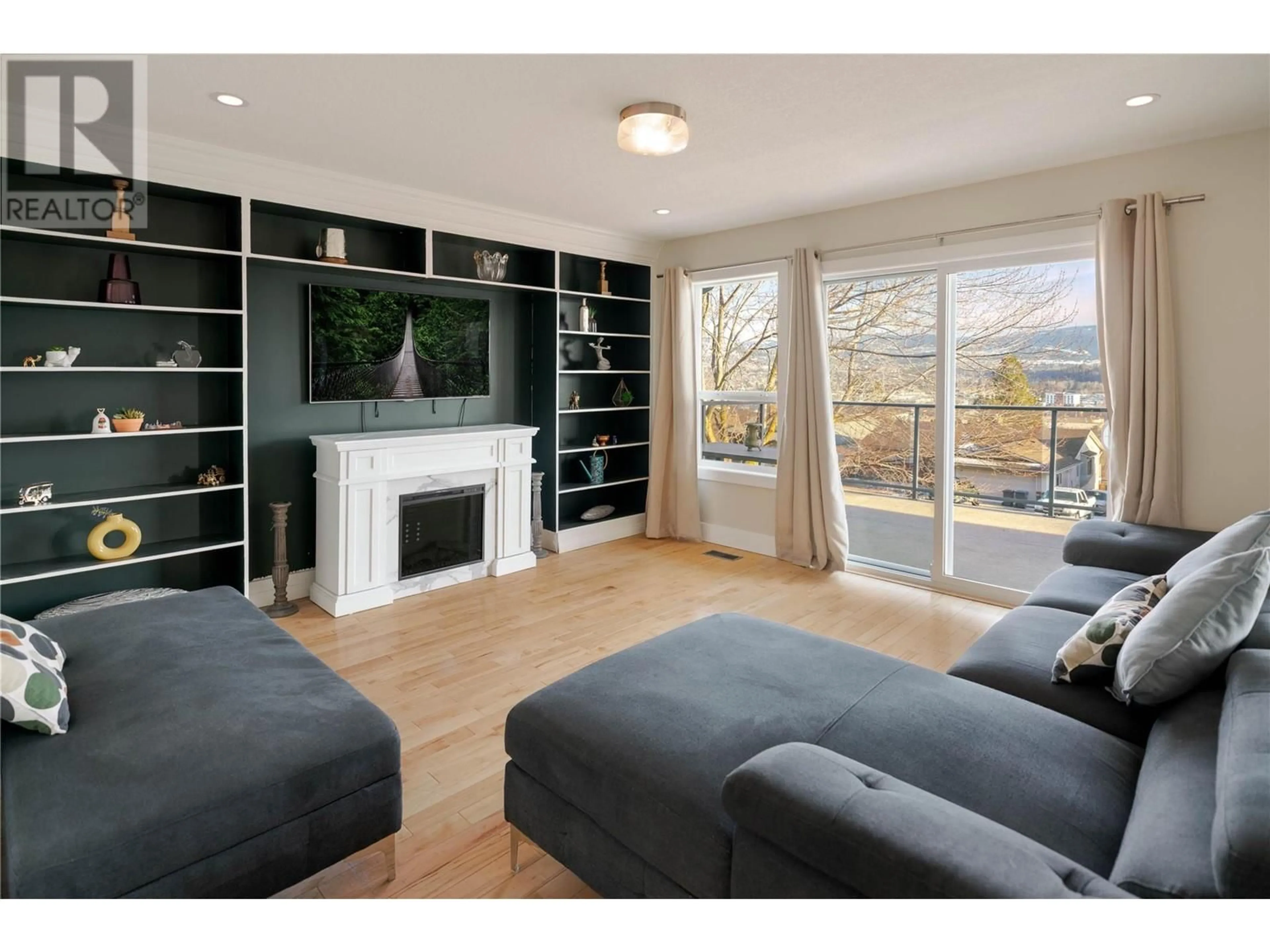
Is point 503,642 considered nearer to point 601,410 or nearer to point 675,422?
point 601,410

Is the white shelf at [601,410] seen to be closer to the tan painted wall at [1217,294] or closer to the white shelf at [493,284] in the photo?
the white shelf at [493,284]

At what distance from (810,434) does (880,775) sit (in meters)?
3.62

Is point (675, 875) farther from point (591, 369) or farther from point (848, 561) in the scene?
point (591, 369)

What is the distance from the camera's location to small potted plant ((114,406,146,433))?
11.0ft

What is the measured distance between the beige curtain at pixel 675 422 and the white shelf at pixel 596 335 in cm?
15

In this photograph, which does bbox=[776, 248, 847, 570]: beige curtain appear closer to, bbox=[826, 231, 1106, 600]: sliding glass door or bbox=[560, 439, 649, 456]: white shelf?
bbox=[826, 231, 1106, 600]: sliding glass door

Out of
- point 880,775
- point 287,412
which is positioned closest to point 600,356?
point 287,412

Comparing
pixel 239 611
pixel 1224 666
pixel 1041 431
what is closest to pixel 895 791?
pixel 1224 666

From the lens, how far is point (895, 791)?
1.25 meters

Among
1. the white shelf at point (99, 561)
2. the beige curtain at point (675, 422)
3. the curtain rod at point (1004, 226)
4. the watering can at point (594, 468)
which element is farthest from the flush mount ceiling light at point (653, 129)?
the watering can at point (594, 468)

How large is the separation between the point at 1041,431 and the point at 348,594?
3.88 meters

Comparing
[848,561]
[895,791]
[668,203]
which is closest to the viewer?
[895,791]

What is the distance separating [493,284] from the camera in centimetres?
468
